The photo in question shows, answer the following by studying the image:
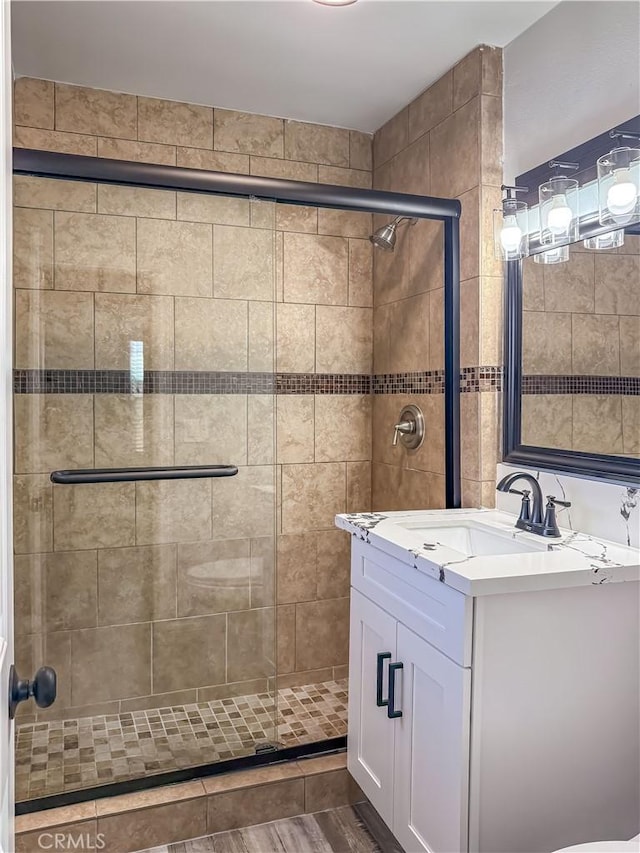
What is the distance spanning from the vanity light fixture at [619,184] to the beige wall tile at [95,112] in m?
1.84

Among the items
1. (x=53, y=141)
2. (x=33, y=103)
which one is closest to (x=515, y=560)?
(x=53, y=141)

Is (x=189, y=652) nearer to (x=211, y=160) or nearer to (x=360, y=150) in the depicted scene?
(x=211, y=160)

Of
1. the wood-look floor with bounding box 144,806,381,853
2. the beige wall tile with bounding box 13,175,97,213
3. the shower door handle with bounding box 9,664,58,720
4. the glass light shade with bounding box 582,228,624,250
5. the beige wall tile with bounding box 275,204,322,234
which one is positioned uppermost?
the beige wall tile with bounding box 275,204,322,234

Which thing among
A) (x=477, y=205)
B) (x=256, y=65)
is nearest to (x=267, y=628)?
(x=477, y=205)

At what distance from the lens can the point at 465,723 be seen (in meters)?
1.42

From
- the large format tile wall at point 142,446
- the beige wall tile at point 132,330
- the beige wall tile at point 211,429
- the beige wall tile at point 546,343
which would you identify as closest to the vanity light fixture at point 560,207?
the beige wall tile at point 546,343

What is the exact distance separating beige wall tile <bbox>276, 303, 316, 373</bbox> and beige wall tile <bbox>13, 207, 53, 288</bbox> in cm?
111

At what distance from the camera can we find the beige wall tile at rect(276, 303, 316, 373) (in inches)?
114

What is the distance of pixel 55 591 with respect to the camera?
6.63 feet

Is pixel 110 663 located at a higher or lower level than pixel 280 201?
lower

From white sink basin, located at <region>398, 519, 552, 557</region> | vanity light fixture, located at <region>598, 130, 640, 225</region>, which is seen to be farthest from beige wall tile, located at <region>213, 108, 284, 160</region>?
white sink basin, located at <region>398, 519, 552, 557</region>

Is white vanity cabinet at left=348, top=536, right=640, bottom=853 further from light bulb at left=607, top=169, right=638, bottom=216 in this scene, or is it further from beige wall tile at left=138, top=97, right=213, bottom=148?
beige wall tile at left=138, top=97, right=213, bottom=148

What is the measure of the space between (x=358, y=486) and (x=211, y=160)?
5.16 feet

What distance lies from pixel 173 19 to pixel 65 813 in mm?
2495
